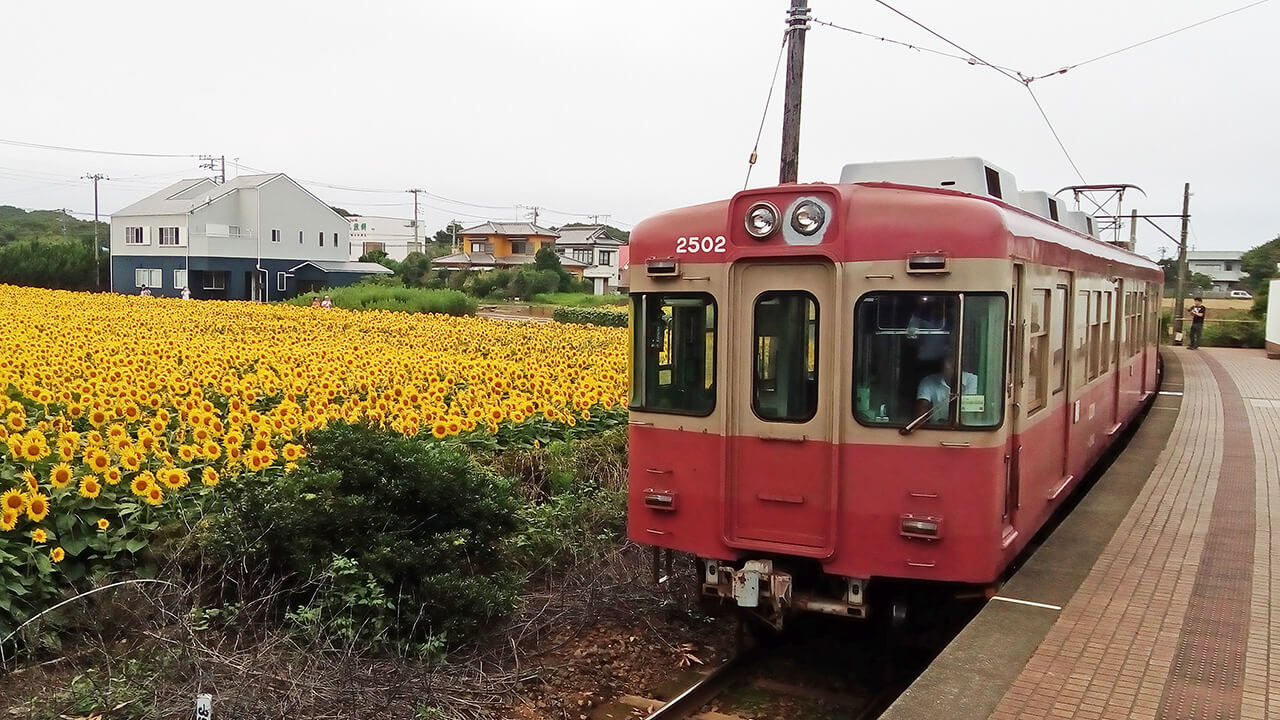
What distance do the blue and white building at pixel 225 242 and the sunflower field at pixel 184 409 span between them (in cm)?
3696

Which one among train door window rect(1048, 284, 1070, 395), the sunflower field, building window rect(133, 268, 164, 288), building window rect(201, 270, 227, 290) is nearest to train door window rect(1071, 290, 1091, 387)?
train door window rect(1048, 284, 1070, 395)

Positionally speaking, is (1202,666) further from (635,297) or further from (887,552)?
(635,297)

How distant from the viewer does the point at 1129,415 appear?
42.4 ft

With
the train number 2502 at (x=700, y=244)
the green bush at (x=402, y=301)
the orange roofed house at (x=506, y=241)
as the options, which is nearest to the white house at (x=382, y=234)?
the orange roofed house at (x=506, y=241)

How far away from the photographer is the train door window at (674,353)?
6.42 m

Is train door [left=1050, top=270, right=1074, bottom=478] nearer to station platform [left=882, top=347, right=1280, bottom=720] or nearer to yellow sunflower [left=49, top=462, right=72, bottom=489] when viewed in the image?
station platform [left=882, top=347, right=1280, bottom=720]

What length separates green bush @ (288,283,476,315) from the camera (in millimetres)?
39656

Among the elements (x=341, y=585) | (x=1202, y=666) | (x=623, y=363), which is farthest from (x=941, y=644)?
(x=623, y=363)

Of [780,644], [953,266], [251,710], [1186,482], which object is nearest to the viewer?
[251,710]

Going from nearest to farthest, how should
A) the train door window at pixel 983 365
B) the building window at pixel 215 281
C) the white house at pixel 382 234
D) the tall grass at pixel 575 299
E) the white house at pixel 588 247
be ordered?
the train door window at pixel 983 365, the tall grass at pixel 575 299, the building window at pixel 215 281, the white house at pixel 588 247, the white house at pixel 382 234

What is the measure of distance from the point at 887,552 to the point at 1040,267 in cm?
217

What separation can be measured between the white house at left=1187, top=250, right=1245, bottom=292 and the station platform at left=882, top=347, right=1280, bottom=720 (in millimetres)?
102416

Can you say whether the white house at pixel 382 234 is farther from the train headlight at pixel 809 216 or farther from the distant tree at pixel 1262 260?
the train headlight at pixel 809 216

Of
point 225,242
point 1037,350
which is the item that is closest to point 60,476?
point 1037,350
